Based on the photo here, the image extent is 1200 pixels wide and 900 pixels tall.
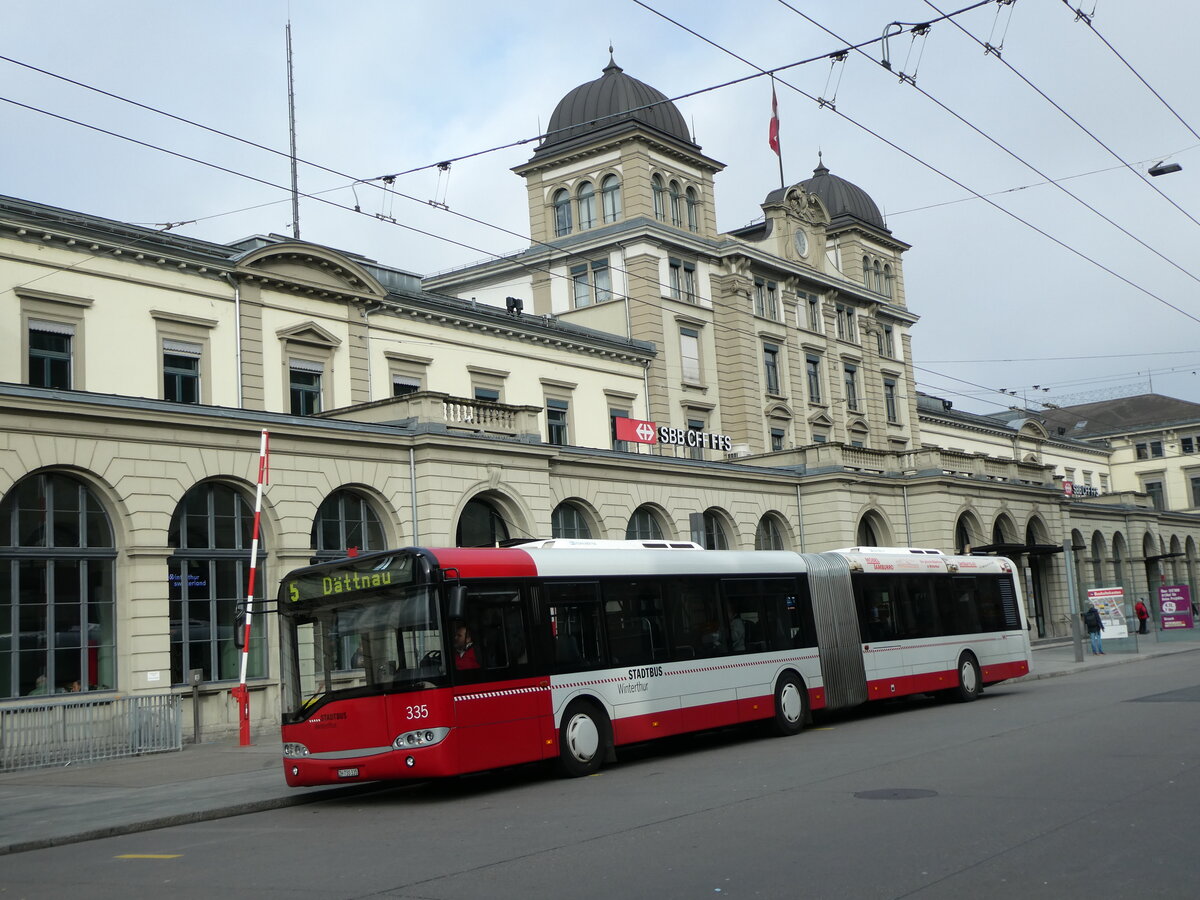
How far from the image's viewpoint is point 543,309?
4991 cm

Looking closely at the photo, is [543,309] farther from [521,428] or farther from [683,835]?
[683,835]

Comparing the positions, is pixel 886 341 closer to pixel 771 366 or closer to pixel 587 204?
pixel 771 366

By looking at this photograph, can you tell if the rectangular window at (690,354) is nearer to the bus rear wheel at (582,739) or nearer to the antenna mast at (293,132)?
the antenna mast at (293,132)

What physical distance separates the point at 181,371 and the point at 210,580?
692 centimetres

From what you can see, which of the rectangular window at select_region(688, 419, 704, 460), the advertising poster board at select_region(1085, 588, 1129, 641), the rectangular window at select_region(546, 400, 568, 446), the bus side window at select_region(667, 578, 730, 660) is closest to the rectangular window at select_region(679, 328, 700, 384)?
the rectangular window at select_region(688, 419, 704, 460)

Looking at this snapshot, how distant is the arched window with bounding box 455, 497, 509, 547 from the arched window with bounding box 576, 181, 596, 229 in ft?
66.1

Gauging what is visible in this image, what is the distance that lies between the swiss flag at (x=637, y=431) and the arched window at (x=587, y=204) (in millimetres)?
10607

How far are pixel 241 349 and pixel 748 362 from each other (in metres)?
23.1

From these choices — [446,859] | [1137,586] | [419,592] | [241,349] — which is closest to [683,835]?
[446,859]

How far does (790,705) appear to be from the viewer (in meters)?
21.7

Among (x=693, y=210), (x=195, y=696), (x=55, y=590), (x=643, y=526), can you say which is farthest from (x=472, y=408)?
(x=693, y=210)

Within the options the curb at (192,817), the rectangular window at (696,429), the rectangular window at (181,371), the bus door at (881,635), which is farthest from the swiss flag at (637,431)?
the curb at (192,817)

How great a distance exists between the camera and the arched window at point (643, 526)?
37188mm

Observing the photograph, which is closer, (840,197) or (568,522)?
(568,522)
